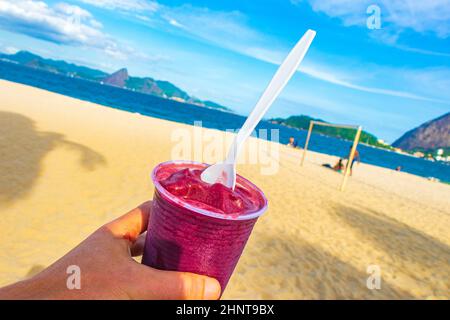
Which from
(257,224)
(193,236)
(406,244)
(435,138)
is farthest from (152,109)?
(435,138)

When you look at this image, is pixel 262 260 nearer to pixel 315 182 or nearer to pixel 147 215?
pixel 147 215

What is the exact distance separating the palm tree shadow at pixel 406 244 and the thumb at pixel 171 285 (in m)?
5.98

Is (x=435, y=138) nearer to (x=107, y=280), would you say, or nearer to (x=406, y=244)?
(x=406, y=244)

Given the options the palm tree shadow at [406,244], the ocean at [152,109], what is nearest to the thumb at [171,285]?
the palm tree shadow at [406,244]

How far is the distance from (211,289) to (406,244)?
8107 millimetres

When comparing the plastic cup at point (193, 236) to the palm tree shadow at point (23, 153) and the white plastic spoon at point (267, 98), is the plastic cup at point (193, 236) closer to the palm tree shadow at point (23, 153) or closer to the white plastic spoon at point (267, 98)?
the white plastic spoon at point (267, 98)

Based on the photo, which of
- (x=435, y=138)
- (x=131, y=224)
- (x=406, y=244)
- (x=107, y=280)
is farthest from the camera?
(x=435, y=138)

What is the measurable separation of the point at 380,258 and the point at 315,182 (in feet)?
22.5

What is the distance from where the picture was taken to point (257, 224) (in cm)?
705


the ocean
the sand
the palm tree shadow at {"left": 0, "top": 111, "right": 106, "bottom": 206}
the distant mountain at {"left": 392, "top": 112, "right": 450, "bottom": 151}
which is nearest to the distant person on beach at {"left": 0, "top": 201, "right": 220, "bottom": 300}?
the sand

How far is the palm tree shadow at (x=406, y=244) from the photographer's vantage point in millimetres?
6196

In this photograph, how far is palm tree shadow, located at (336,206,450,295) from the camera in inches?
244

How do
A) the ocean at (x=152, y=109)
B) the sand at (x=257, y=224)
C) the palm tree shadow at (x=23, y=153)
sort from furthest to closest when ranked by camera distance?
the ocean at (x=152, y=109), the palm tree shadow at (x=23, y=153), the sand at (x=257, y=224)
